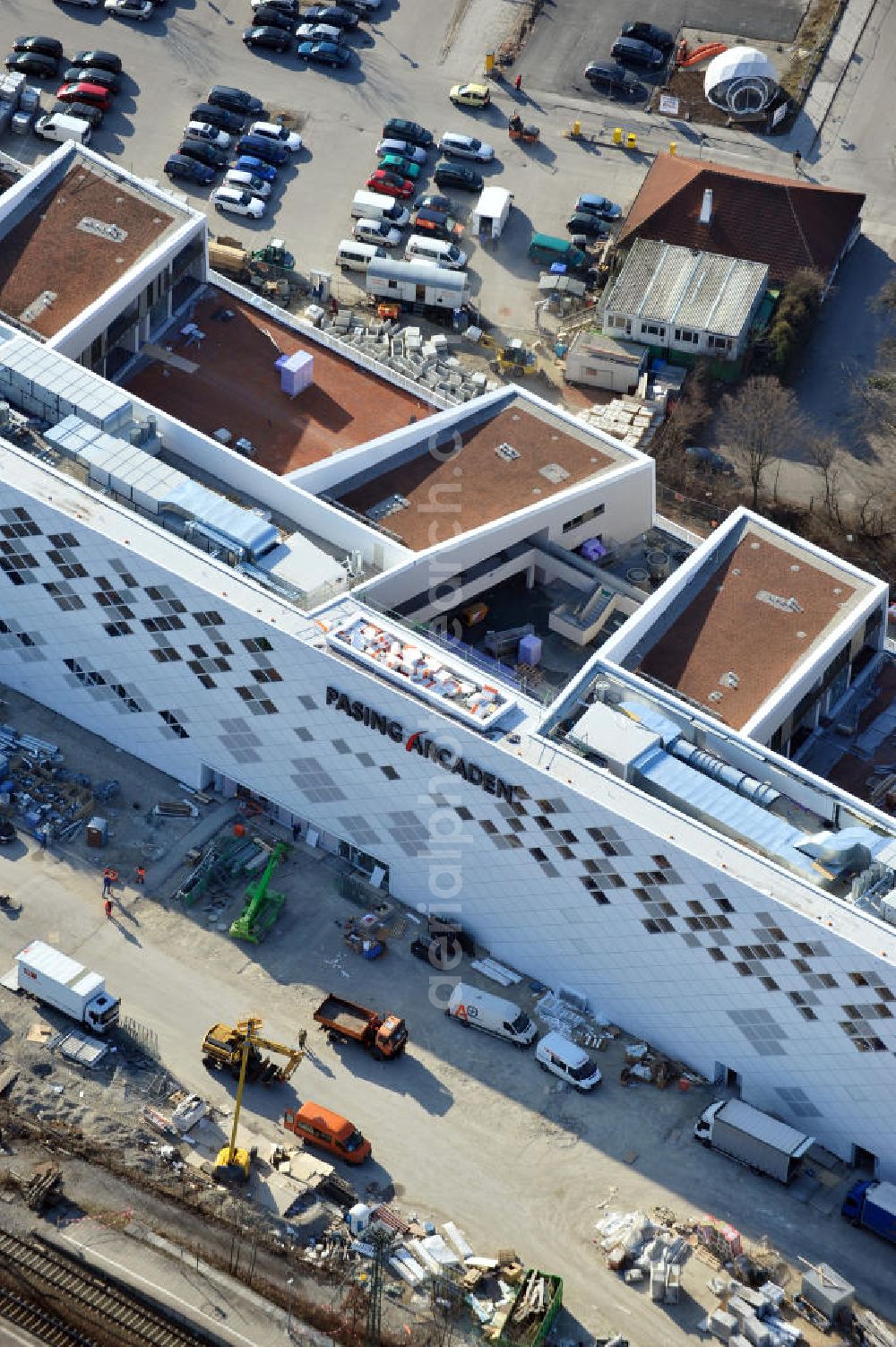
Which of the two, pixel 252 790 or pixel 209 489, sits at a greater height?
pixel 209 489

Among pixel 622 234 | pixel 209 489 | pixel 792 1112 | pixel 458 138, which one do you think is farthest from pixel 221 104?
pixel 792 1112

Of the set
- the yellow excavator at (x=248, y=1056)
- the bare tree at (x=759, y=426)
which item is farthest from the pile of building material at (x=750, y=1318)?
the bare tree at (x=759, y=426)

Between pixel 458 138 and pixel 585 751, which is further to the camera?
pixel 458 138

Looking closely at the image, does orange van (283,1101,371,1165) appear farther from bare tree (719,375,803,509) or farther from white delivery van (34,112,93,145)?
white delivery van (34,112,93,145)

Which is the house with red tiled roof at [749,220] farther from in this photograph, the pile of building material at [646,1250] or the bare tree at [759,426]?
the pile of building material at [646,1250]

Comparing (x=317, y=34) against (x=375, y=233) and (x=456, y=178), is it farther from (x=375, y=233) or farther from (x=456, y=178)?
(x=375, y=233)

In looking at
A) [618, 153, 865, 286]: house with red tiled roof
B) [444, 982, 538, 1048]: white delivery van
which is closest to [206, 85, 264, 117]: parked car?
[618, 153, 865, 286]: house with red tiled roof

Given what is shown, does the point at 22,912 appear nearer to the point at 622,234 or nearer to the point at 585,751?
the point at 585,751
